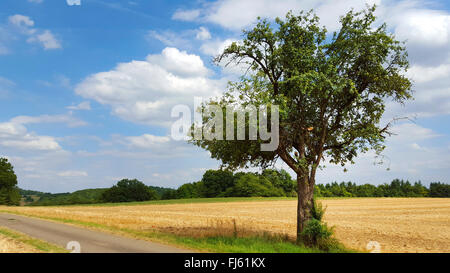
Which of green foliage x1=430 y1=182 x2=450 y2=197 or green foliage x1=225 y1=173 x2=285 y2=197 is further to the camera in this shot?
green foliage x1=430 y1=182 x2=450 y2=197

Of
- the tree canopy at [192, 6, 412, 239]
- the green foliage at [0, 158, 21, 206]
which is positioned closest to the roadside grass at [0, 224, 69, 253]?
the tree canopy at [192, 6, 412, 239]

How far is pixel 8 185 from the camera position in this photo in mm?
97188

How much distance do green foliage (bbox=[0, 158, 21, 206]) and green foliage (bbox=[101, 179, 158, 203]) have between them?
28.7m

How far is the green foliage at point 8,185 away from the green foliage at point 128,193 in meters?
28.7

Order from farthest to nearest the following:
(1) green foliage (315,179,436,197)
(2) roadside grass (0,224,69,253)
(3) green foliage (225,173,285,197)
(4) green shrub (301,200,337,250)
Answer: (1) green foliage (315,179,436,197)
(3) green foliage (225,173,285,197)
(4) green shrub (301,200,337,250)
(2) roadside grass (0,224,69,253)

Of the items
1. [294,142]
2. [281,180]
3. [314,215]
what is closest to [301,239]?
[314,215]

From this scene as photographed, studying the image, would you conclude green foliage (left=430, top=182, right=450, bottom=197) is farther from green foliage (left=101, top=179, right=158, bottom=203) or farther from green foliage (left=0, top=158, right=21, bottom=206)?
green foliage (left=0, top=158, right=21, bottom=206)

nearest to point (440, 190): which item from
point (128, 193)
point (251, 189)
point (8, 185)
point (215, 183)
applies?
point (251, 189)

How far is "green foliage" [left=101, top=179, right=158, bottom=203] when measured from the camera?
119 meters

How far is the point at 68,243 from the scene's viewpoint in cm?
1568

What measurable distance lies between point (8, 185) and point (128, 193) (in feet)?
121

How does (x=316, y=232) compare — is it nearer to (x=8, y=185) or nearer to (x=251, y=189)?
(x=251, y=189)
